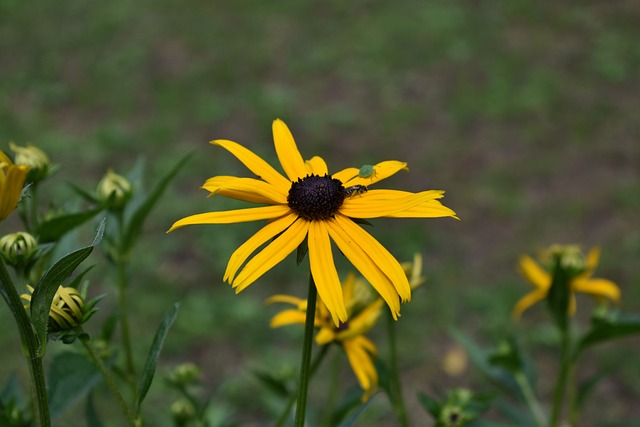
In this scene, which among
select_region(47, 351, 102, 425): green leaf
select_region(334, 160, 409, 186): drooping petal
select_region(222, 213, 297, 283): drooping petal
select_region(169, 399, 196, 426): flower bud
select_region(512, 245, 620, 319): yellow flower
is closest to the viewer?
select_region(222, 213, 297, 283): drooping petal

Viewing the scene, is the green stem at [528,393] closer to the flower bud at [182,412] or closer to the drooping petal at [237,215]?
the flower bud at [182,412]

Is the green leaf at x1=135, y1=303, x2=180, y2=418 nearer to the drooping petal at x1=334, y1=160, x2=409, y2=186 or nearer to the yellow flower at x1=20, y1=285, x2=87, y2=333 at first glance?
the yellow flower at x1=20, y1=285, x2=87, y2=333

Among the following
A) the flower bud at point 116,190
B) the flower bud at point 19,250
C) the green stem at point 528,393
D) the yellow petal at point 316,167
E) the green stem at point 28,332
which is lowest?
the green stem at point 28,332

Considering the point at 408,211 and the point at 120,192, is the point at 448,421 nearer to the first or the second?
the point at 408,211

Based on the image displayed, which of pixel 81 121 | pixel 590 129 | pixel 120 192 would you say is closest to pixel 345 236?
pixel 120 192

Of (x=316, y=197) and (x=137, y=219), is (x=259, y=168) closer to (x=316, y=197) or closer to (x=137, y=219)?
(x=316, y=197)

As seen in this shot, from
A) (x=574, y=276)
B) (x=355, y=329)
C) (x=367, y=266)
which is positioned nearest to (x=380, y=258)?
(x=367, y=266)

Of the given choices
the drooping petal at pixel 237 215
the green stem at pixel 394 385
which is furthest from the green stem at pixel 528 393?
the drooping petal at pixel 237 215

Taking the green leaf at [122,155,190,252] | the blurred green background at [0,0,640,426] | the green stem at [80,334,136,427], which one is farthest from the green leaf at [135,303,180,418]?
the blurred green background at [0,0,640,426]
